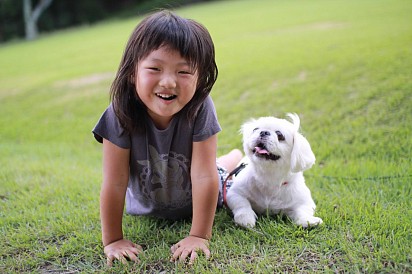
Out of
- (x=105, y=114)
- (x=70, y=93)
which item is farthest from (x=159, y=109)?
(x=70, y=93)

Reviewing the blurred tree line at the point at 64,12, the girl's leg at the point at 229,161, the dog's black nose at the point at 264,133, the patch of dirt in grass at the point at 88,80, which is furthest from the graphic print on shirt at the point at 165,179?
the blurred tree line at the point at 64,12

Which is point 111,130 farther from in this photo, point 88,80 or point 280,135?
point 88,80

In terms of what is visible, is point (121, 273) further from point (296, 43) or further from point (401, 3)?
point (401, 3)

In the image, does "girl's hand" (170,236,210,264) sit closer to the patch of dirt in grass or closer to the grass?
the grass

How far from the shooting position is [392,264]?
2.15 metres

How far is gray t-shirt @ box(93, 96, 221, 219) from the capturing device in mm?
2521

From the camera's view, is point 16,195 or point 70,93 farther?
point 70,93

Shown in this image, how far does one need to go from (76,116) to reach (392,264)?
6.19 meters

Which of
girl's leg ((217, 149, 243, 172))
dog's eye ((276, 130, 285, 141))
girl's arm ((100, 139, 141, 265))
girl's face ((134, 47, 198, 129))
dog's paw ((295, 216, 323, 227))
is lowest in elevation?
girl's leg ((217, 149, 243, 172))

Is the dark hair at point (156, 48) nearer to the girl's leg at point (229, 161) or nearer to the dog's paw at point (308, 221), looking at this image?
the dog's paw at point (308, 221)

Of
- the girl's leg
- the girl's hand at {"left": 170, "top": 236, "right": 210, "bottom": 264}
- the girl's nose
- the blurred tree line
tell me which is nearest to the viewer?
the girl's nose

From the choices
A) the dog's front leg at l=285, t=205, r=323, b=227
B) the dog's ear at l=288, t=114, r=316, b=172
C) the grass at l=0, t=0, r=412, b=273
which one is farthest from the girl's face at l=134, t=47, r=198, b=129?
the dog's front leg at l=285, t=205, r=323, b=227

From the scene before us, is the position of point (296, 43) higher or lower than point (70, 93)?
higher

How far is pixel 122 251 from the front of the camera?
7.98 ft
